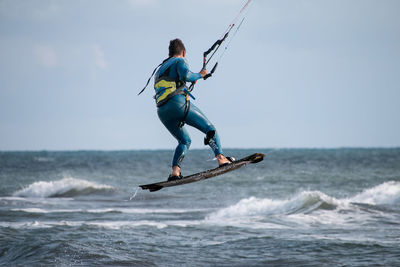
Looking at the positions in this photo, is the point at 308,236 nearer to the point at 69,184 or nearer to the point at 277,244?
the point at 277,244

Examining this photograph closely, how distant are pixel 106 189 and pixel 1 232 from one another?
17493mm

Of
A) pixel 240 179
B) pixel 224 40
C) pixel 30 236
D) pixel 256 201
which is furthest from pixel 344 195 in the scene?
pixel 224 40

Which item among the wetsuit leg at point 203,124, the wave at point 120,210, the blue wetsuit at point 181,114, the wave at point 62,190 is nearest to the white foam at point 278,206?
the wave at point 120,210

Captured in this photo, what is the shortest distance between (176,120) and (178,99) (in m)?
0.33

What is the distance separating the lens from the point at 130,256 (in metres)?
15.1

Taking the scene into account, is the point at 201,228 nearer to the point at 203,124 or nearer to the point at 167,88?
the point at 203,124

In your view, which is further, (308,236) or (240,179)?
(240,179)

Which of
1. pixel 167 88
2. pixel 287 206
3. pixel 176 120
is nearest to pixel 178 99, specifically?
pixel 167 88

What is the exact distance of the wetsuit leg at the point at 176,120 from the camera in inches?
336

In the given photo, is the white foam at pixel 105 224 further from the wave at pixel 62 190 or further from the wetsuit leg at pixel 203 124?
the wave at pixel 62 190

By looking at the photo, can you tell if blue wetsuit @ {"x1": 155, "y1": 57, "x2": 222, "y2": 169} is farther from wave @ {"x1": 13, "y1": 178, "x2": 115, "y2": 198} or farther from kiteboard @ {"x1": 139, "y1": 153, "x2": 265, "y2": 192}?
wave @ {"x1": 13, "y1": 178, "x2": 115, "y2": 198}

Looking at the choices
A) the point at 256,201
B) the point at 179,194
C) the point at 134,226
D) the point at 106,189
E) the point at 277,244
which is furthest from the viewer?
the point at 106,189

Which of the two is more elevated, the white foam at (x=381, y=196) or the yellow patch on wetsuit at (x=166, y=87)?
the yellow patch on wetsuit at (x=166, y=87)

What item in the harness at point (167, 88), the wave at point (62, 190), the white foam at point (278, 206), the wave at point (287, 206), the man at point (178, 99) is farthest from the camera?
the wave at point (62, 190)
